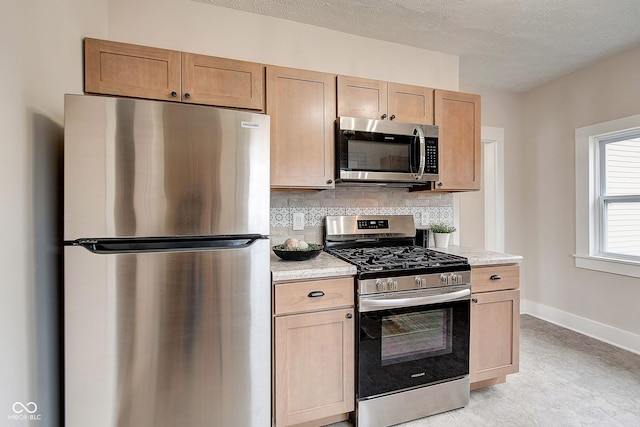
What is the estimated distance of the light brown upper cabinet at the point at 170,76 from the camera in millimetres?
1718

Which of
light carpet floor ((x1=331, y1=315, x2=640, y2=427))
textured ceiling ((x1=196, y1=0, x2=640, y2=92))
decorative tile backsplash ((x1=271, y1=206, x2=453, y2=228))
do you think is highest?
textured ceiling ((x1=196, y1=0, x2=640, y2=92))

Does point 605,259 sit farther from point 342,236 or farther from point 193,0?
point 193,0

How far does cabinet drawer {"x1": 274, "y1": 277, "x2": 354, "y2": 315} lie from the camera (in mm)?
1638

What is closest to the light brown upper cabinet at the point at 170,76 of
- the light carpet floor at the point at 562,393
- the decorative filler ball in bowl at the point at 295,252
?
the decorative filler ball in bowl at the point at 295,252

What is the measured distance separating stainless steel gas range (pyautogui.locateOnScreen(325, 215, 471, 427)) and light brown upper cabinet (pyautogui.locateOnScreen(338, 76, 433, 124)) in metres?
1.02

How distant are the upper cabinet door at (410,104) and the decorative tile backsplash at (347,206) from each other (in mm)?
594

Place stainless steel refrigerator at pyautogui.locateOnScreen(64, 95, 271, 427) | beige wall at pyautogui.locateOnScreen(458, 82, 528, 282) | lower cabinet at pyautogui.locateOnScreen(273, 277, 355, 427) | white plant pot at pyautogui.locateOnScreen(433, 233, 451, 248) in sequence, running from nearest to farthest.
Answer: stainless steel refrigerator at pyautogui.locateOnScreen(64, 95, 271, 427), lower cabinet at pyautogui.locateOnScreen(273, 277, 355, 427), white plant pot at pyautogui.locateOnScreen(433, 233, 451, 248), beige wall at pyautogui.locateOnScreen(458, 82, 528, 282)

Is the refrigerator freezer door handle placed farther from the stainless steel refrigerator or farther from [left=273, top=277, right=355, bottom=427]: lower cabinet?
[left=273, top=277, right=355, bottom=427]: lower cabinet

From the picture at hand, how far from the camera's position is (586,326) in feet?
10.1

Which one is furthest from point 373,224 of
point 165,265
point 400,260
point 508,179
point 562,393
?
point 508,179

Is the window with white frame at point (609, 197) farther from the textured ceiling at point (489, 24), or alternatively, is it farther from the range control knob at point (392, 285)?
the range control knob at point (392, 285)

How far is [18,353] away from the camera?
3.71 feet

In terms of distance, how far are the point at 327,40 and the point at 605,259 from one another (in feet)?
10.6

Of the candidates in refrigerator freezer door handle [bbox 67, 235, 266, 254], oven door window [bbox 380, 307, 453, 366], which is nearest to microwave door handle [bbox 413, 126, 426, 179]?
oven door window [bbox 380, 307, 453, 366]
